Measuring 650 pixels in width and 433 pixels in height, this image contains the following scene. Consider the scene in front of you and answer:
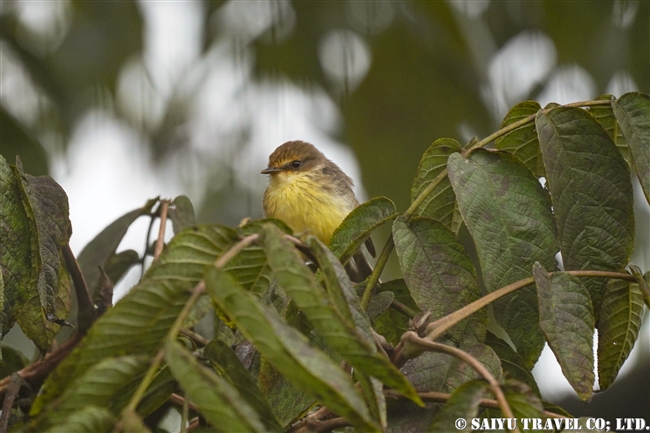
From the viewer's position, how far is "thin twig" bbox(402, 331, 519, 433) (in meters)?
0.85

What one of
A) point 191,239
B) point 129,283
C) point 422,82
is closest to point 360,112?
point 422,82

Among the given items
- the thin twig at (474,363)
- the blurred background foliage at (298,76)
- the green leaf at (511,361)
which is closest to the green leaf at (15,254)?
the thin twig at (474,363)

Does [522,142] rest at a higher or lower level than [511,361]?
higher

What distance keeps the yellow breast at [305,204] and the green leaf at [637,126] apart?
207 centimetres

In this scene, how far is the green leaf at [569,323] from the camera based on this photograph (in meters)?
1.03

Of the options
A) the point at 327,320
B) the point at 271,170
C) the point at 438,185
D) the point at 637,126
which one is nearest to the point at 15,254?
the point at 327,320

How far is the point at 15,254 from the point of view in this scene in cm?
114

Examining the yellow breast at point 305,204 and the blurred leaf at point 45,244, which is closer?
the blurred leaf at point 45,244

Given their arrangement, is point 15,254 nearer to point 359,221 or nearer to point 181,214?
point 359,221

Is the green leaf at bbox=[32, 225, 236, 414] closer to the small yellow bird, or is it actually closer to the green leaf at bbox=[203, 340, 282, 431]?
the green leaf at bbox=[203, 340, 282, 431]

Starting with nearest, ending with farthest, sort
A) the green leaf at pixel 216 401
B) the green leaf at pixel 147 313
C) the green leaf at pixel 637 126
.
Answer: the green leaf at pixel 216 401, the green leaf at pixel 147 313, the green leaf at pixel 637 126

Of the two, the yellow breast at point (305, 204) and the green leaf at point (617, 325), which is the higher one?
the yellow breast at point (305, 204)

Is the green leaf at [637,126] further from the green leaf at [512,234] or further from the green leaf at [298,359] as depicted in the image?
the green leaf at [298,359]

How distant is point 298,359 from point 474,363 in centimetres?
26
